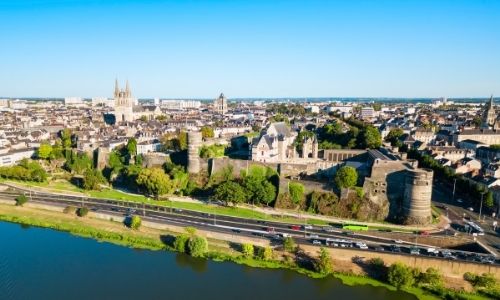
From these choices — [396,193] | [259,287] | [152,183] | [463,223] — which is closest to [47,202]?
[152,183]

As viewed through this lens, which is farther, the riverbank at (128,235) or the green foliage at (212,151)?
the green foliage at (212,151)

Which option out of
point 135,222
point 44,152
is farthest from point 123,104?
point 135,222

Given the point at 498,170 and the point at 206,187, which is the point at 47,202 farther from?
the point at 498,170

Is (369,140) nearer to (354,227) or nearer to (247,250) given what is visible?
(354,227)

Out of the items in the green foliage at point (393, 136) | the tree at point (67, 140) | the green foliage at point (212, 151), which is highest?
the green foliage at point (393, 136)

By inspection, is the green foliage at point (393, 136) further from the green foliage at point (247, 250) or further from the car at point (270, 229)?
the green foliage at point (247, 250)

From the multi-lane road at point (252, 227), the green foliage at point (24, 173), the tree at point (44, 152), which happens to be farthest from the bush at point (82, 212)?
the tree at point (44, 152)
